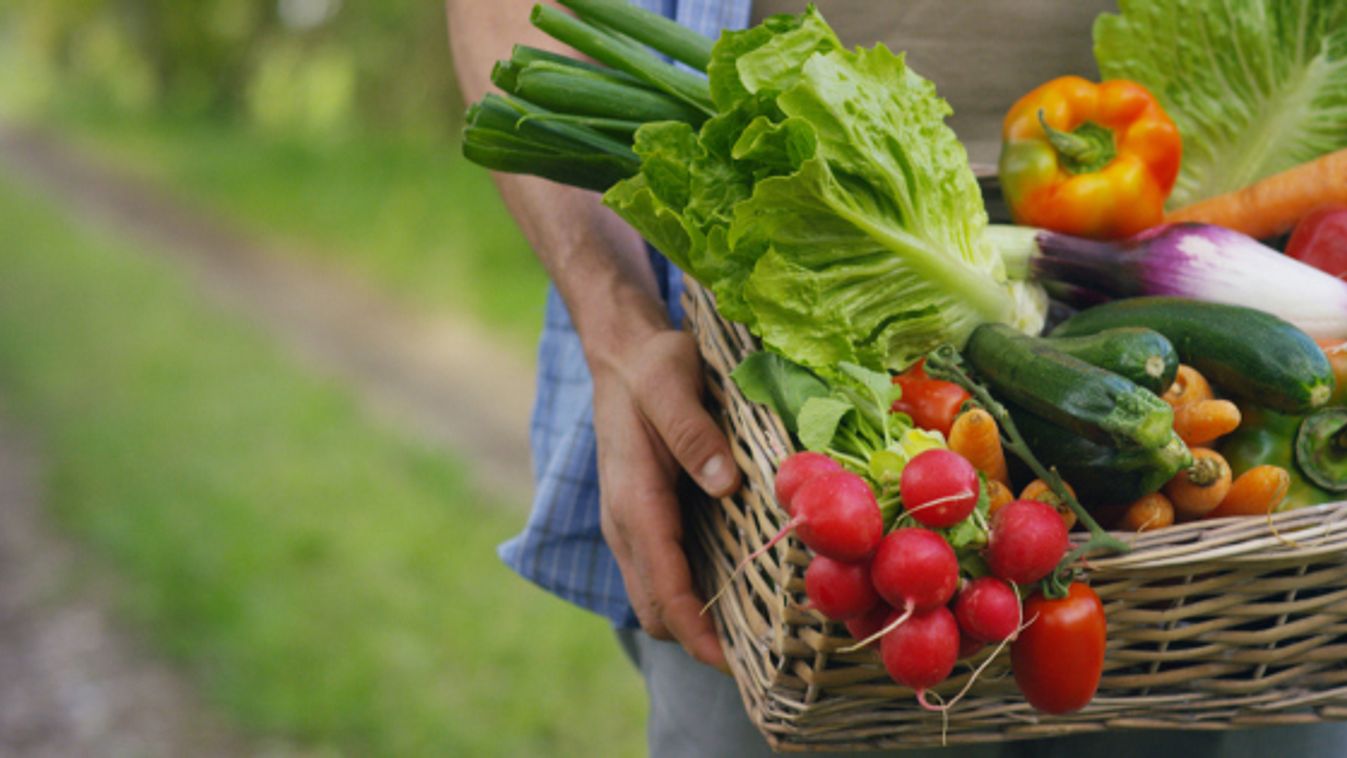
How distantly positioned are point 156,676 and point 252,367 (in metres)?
3.09

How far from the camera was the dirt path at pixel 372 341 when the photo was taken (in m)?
6.07

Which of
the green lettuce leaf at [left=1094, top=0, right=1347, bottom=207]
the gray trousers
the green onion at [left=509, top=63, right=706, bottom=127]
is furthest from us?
the green lettuce leaf at [left=1094, top=0, right=1347, bottom=207]

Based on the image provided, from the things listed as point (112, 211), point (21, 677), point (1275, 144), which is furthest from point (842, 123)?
point (112, 211)

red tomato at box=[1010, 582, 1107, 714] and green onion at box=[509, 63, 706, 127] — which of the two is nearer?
red tomato at box=[1010, 582, 1107, 714]

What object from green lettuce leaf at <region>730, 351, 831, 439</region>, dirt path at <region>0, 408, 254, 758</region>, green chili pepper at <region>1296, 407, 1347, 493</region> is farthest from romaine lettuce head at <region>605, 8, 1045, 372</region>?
dirt path at <region>0, 408, 254, 758</region>

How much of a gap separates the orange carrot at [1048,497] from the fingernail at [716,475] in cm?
32

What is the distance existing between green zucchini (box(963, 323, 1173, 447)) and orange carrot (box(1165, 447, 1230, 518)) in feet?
0.22

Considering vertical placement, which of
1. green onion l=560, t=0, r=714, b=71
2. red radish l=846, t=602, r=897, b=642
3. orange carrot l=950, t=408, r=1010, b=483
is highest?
green onion l=560, t=0, r=714, b=71

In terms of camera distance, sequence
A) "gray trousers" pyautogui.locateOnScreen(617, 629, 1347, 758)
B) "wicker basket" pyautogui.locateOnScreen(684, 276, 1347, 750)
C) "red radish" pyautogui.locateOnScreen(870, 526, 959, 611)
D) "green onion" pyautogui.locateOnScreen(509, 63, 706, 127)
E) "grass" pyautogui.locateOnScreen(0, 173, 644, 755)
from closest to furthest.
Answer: "red radish" pyautogui.locateOnScreen(870, 526, 959, 611), "wicker basket" pyautogui.locateOnScreen(684, 276, 1347, 750), "green onion" pyautogui.locateOnScreen(509, 63, 706, 127), "gray trousers" pyautogui.locateOnScreen(617, 629, 1347, 758), "grass" pyautogui.locateOnScreen(0, 173, 644, 755)

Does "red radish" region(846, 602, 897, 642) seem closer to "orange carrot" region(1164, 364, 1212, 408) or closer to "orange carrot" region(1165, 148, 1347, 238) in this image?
"orange carrot" region(1164, 364, 1212, 408)

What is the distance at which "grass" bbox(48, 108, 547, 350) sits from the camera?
798cm

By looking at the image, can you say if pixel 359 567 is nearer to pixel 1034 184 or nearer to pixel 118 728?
pixel 118 728

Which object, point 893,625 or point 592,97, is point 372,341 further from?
point 893,625

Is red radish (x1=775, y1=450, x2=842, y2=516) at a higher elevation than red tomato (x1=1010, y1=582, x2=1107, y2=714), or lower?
higher
